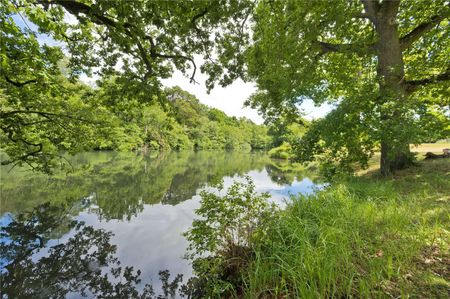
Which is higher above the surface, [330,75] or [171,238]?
[330,75]

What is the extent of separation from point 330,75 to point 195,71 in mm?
6763

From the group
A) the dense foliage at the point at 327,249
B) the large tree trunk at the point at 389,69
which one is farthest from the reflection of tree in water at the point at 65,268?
the large tree trunk at the point at 389,69

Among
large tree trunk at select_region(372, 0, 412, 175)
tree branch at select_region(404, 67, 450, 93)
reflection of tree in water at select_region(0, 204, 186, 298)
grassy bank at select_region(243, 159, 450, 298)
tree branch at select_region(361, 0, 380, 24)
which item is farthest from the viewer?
A: tree branch at select_region(361, 0, 380, 24)

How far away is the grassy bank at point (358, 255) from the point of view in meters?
2.12

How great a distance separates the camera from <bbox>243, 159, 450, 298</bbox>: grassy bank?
2.12m

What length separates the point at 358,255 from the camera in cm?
266

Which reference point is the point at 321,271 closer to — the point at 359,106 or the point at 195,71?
the point at 359,106

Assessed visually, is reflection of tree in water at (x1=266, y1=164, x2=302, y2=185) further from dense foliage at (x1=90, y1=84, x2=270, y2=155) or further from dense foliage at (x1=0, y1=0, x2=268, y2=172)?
dense foliage at (x1=0, y1=0, x2=268, y2=172)

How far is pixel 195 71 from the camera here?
6332 mm

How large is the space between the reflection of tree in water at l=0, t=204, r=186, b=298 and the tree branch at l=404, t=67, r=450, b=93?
853cm

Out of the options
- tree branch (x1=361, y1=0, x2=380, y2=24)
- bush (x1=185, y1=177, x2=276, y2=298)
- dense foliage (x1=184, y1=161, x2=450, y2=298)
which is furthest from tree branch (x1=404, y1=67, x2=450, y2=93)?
bush (x1=185, y1=177, x2=276, y2=298)

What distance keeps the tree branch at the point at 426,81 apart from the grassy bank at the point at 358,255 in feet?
13.9

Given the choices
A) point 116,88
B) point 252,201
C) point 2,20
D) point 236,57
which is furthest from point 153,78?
point 252,201

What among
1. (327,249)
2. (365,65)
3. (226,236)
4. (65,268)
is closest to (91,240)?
(65,268)
